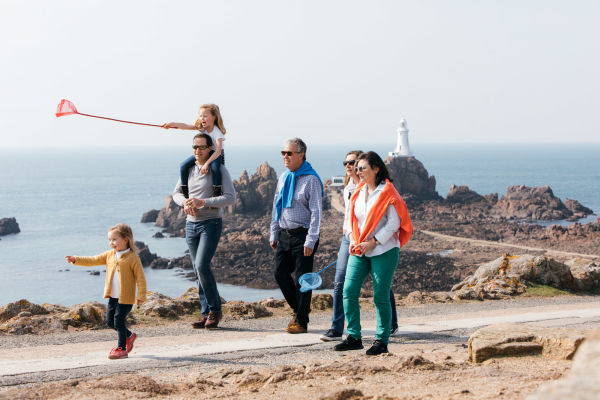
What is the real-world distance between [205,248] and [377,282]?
2.30 metres

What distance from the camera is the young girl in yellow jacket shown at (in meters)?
6.42

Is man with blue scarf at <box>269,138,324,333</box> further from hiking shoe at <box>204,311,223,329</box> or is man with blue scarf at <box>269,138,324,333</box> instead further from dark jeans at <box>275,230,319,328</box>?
hiking shoe at <box>204,311,223,329</box>

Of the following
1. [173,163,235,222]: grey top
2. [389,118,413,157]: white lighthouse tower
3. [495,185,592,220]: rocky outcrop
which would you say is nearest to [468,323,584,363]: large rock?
[173,163,235,222]: grey top

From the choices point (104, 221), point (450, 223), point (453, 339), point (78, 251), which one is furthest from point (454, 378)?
point (104, 221)

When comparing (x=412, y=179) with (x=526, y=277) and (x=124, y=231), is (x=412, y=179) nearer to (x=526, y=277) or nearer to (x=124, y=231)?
(x=526, y=277)

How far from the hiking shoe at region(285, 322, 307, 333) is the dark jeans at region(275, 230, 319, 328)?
37 mm

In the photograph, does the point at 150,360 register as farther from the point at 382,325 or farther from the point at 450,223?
the point at 450,223

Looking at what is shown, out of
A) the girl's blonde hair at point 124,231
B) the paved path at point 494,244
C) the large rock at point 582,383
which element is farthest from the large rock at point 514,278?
the paved path at point 494,244

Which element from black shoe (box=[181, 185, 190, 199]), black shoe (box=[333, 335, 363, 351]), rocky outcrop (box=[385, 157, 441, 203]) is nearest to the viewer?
black shoe (box=[333, 335, 363, 351])

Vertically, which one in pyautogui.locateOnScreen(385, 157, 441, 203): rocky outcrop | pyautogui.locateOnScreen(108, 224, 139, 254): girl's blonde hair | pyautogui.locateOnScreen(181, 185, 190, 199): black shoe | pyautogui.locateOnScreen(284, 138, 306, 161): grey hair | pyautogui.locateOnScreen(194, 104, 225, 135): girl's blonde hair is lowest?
pyautogui.locateOnScreen(385, 157, 441, 203): rocky outcrop

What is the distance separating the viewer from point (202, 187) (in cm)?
778

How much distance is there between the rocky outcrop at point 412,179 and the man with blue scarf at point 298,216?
83.6 metres

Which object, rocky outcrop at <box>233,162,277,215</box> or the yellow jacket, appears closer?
the yellow jacket

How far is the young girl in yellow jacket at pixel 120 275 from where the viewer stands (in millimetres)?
6418
